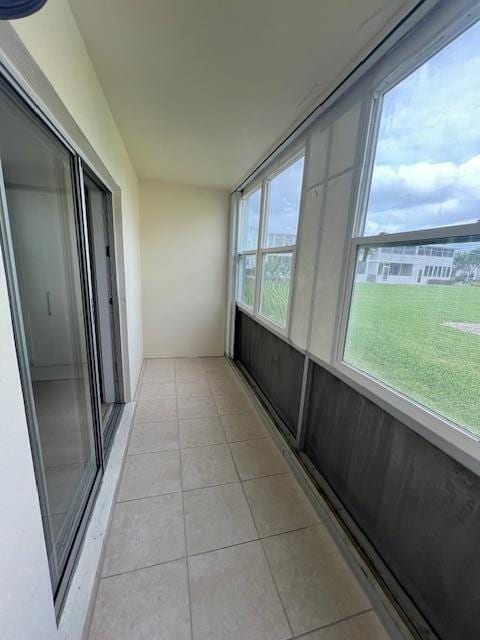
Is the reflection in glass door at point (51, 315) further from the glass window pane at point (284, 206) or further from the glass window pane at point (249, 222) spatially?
the glass window pane at point (249, 222)

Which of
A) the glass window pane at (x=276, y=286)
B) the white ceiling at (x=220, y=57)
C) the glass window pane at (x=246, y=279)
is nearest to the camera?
the white ceiling at (x=220, y=57)

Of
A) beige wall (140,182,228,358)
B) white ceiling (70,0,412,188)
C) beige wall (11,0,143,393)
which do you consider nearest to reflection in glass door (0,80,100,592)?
beige wall (11,0,143,393)

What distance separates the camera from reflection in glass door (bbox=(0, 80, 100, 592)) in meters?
0.87

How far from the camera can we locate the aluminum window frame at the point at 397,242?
92cm

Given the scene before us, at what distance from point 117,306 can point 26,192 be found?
4.72ft

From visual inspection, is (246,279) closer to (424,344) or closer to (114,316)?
(114,316)

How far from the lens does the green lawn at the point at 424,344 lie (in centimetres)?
93

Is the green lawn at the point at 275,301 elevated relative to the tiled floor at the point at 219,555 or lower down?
elevated

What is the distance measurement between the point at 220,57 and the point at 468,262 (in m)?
1.52

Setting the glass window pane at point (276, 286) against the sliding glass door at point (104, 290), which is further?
the glass window pane at point (276, 286)

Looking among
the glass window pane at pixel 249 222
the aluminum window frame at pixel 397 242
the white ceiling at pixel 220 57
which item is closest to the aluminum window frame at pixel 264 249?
the glass window pane at pixel 249 222

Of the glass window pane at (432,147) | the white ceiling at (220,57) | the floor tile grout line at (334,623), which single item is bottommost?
the floor tile grout line at (334,623)

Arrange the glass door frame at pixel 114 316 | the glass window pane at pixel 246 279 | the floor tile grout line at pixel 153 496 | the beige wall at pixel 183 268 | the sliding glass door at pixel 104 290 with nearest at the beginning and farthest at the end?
the floor tile grout line at pixel 153 496 < the glass door frame at pixel 114 316 < the sliding glass door at pixel 104 290 < the glass window pane at pixel 246 279 < the beige wall at pixel 183 268

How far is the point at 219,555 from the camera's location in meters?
1.34
